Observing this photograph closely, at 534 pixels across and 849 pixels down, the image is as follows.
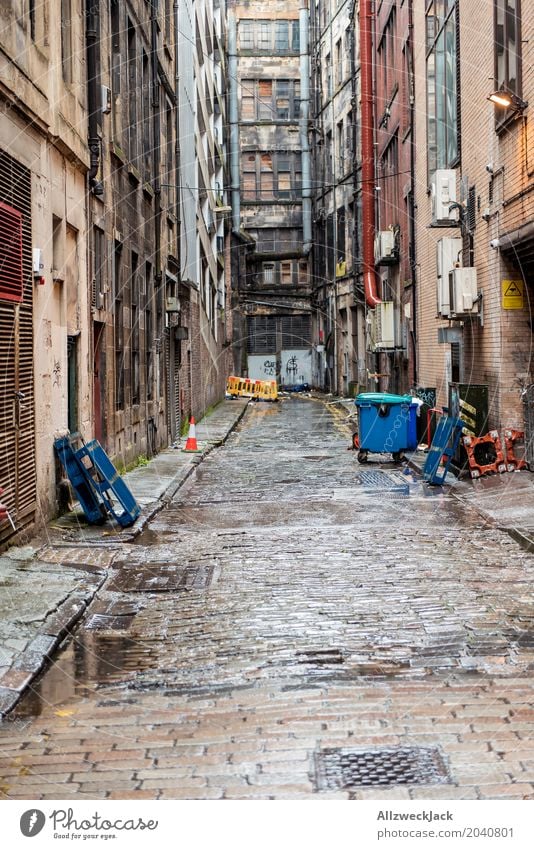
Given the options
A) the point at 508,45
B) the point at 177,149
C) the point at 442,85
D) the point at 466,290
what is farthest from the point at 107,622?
the point at 177,149

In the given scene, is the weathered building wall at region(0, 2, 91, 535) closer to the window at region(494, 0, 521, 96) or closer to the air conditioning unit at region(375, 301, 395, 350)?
the window at region(494, 0, 521, 96)

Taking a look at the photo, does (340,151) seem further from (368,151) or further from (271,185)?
(368,151)

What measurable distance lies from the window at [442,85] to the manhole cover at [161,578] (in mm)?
12578

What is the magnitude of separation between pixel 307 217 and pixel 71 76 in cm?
4342

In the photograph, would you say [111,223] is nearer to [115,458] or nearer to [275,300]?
[115,458]

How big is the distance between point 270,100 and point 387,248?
95.4 feet

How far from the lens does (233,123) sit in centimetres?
5644

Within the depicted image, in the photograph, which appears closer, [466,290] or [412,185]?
[466,290]

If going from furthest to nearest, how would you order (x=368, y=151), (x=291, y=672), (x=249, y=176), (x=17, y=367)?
(x=249, y=176) → (x=368, y=151) → (x=17, y=367) → (x=291, y=672)

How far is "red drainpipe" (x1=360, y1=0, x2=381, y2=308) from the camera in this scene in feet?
115

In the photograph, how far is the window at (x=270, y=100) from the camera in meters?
56.7

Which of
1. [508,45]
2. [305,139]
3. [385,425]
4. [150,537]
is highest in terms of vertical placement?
[305,139]

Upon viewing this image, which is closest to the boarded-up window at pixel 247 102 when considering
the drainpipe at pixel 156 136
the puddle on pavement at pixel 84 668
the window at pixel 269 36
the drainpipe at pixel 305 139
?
the window at pixel 269 36

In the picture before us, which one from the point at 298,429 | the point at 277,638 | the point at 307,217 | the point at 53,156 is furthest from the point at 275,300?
the point at 277,638
